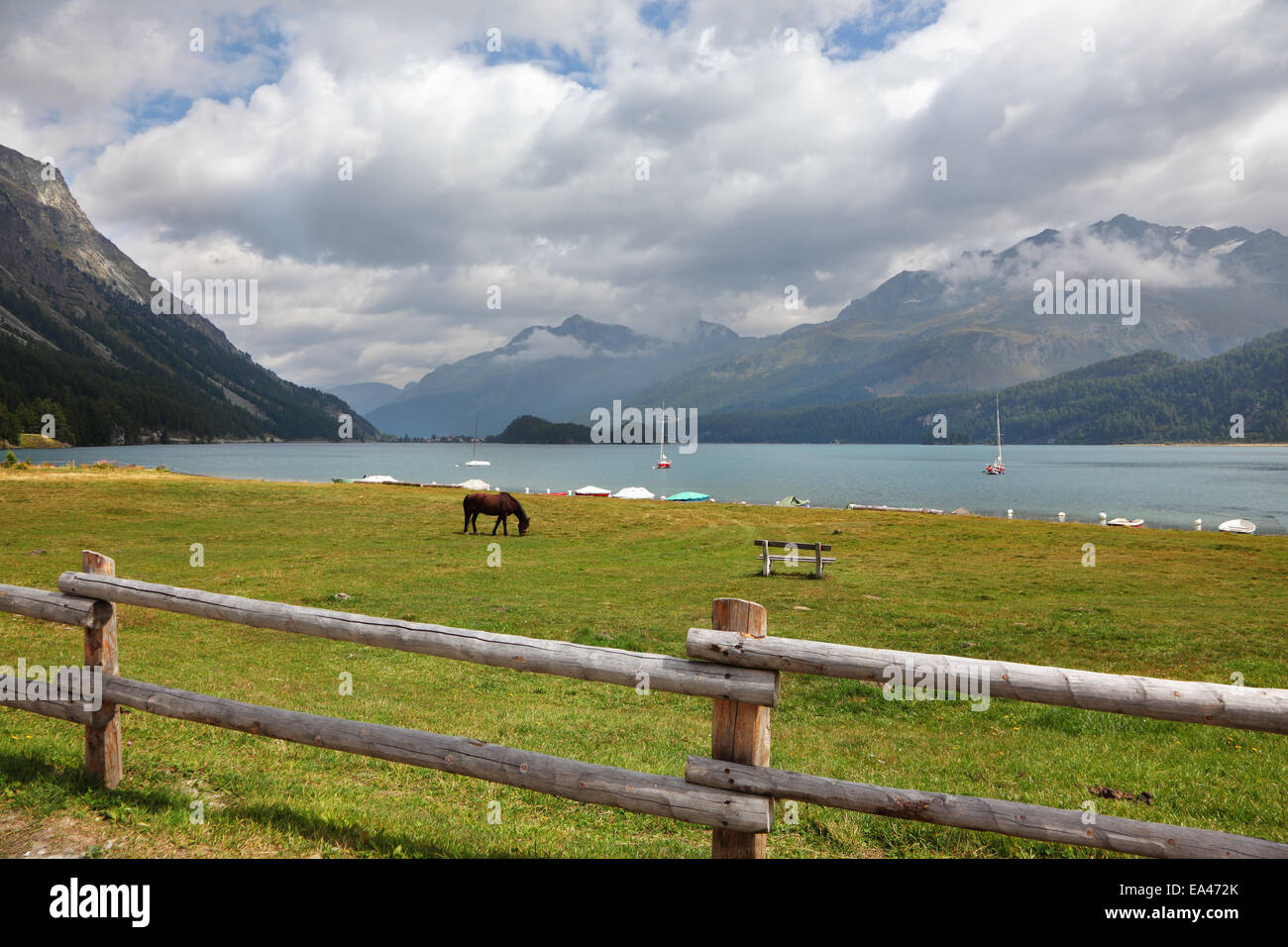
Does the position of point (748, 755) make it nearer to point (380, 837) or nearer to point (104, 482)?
point (380, 837)

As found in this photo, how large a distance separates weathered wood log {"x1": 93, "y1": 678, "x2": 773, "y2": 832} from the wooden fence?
0.03ft

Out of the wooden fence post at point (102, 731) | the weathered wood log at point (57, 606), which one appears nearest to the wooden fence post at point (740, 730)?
the wooden fence post at point (102, 731)

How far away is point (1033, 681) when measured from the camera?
4555 mm

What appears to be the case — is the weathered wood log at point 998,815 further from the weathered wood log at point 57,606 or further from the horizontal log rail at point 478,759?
the weathered wood log at point 57,606

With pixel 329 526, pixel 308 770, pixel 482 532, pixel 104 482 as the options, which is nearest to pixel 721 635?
pixel 308 770

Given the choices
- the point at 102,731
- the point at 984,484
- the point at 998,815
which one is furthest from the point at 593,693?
the point at 984,484

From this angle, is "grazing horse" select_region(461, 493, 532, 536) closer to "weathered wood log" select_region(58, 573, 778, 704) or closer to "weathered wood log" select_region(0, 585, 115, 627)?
"weathered wood log" select_region(0, 585, 115, 627)

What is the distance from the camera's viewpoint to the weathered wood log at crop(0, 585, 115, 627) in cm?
641

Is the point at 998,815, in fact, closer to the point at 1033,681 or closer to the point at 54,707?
the point at 1033,681

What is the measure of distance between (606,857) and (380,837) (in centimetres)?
193

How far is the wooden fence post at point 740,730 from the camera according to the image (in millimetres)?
4973

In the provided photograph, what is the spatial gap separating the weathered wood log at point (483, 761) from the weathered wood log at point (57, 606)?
61cm

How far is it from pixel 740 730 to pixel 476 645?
219 cm

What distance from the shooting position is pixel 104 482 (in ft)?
156
